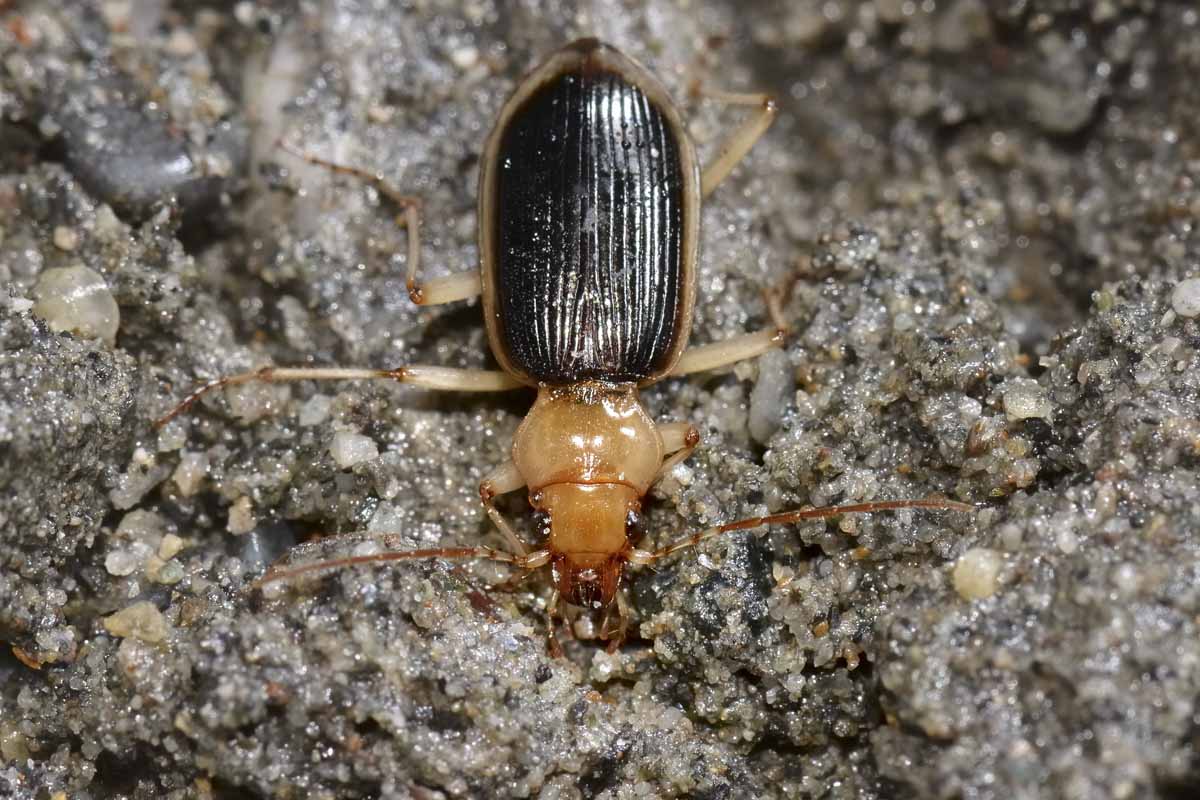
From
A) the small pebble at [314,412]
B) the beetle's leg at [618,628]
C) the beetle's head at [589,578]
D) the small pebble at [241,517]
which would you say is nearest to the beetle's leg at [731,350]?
the beetle's head at [589,578]

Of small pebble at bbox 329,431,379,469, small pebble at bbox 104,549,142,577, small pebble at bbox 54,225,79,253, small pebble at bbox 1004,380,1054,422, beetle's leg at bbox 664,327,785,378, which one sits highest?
small pebble at bbox 54,225,79,253

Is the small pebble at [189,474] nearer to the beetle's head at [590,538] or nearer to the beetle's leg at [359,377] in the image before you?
the beetle's leg at [359,377]

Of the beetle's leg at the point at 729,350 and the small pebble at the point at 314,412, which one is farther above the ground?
the beetle's leg at the point at 729,350

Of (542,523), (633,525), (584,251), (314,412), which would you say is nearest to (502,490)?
(542,523)

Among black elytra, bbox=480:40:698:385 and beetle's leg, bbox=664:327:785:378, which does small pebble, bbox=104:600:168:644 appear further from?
beetle's leg, bbox=664:327:785:378

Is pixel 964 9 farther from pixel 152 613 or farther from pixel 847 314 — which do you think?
pixel 152 613

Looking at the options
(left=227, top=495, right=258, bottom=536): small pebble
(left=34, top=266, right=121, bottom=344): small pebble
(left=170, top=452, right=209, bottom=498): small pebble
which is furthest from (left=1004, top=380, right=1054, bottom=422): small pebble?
(left=34, top=266, right=121, bottom=344): small pebble

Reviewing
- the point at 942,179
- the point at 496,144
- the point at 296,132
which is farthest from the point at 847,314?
the point at 296,132
